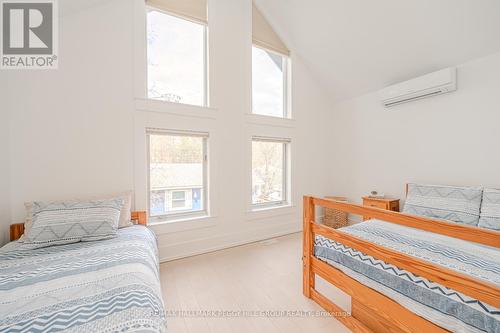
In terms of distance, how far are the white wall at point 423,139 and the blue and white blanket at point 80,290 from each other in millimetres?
3465

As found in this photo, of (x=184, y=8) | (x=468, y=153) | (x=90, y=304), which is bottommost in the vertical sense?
(x=90, y=304)

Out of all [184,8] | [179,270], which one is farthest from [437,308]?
[184,8]

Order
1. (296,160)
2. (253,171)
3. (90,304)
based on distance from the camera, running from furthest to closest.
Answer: (296,160) → (253,171) → (90,304)

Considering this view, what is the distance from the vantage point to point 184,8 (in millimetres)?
2666

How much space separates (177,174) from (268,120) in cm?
163

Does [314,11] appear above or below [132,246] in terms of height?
above

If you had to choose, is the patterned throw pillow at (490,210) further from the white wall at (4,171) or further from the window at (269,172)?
the white wall at (4,171)

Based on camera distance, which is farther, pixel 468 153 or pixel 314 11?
pixel 314 11

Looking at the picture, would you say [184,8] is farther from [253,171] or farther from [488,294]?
[488,294]

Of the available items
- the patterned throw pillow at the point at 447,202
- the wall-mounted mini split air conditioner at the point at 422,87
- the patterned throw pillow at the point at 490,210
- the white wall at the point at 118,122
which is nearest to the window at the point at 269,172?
the white wall at the point at 118,122

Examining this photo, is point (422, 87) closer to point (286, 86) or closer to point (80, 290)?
point (286, 86)

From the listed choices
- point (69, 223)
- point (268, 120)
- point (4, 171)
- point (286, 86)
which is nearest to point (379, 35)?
point (286, 86)

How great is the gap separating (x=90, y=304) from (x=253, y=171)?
2.58 meters

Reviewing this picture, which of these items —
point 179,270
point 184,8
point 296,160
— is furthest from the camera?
point 296,160
